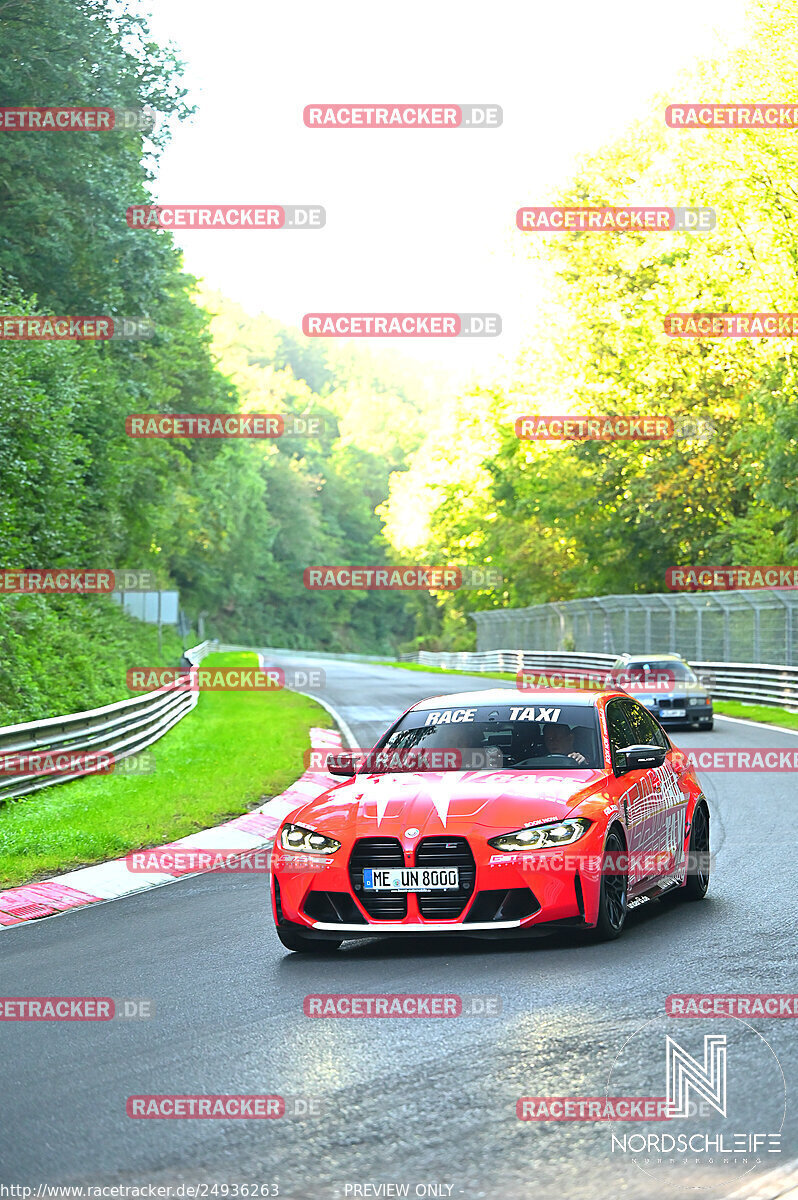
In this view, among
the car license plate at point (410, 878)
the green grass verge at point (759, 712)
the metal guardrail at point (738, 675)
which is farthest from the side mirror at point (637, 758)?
the metal guardrail at point (738, 675)

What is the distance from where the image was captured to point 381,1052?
20.9 ft

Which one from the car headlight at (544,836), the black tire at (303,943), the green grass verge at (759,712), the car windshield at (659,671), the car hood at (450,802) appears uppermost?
the car hood at (450,802)

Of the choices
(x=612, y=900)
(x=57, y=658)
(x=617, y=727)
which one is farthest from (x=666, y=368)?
(x=612, y=900)

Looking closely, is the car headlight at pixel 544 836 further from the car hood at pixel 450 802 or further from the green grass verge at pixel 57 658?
the green grass verge at pixel 57 658

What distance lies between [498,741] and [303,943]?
182 centimetres

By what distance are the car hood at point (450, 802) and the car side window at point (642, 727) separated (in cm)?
121

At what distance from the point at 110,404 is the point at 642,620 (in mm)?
16987

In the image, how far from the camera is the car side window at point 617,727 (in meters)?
9.74

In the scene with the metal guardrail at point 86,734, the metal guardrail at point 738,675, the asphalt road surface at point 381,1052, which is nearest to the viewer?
the asphalt road surface at point 381,1052

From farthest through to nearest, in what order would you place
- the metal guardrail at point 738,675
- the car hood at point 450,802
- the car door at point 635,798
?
the metal guardrail at point 738,675 < the car door at point 635,798 < the car hood at point 450,802

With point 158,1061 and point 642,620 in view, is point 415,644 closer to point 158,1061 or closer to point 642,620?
point 642,620

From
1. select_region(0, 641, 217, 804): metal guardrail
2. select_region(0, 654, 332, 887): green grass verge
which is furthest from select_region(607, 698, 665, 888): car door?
select_region(0, 641, 217, 804): metal guardrail

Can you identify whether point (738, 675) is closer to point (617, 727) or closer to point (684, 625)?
point (684, 625)

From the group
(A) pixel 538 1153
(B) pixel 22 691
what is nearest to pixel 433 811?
(A) pixel 538 1153
